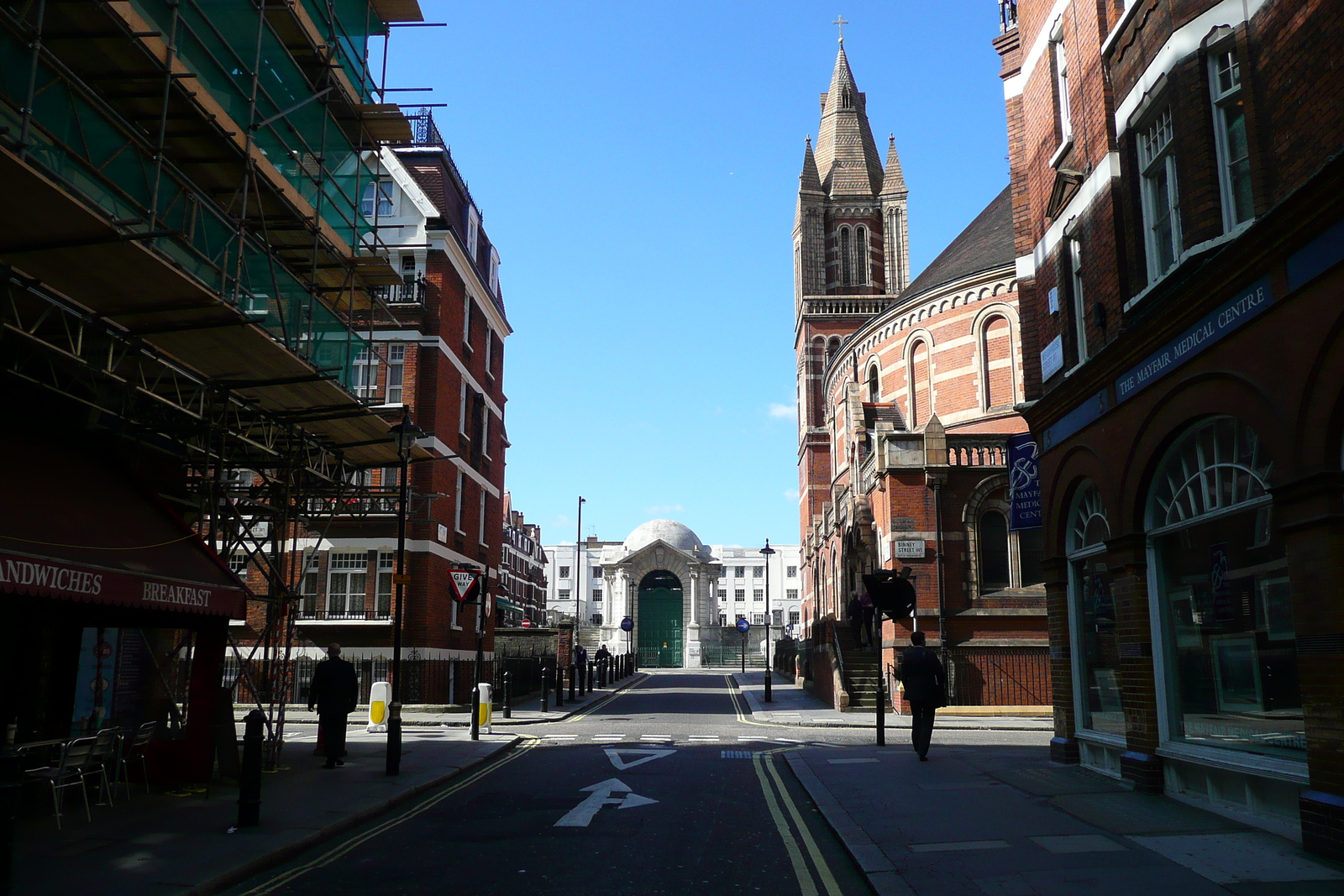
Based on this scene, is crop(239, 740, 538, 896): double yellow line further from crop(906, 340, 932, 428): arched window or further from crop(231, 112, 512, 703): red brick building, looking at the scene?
crop(906, 340, 932, 428): arched window

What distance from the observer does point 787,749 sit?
18609 mm

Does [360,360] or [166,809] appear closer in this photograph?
[166,809]

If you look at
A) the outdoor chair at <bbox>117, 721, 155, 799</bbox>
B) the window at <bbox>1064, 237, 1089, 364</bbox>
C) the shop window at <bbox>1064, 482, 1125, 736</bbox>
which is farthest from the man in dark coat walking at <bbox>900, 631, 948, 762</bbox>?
the outdoor chair at <bbox>117, 721, 155, 799</bbox>

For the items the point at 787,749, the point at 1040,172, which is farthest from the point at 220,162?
the point at 787,749

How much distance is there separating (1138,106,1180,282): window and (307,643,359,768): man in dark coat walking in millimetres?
12149

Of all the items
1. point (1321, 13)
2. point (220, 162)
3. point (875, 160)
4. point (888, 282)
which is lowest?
point (1321, 13)

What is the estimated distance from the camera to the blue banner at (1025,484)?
51.8 feet

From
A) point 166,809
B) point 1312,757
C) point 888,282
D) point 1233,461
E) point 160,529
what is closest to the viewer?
point 1312,757

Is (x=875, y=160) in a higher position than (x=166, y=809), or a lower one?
higher

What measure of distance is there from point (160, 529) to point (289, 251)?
18.1 ft

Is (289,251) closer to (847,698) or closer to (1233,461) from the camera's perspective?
(1233,461)

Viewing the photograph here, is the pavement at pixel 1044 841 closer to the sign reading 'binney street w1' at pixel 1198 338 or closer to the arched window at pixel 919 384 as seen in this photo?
the sign reading 'binney street w1' at pixel 1198 338

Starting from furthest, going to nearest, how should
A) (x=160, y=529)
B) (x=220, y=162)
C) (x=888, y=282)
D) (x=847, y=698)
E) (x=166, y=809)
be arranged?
(x=888, y=282) < (x=847, y=698) < (x=220, y=162) < (x=160, y=529) < (x=166, y=809)

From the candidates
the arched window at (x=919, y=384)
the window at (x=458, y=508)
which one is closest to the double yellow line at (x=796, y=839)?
the window at (x=458, y=508)
